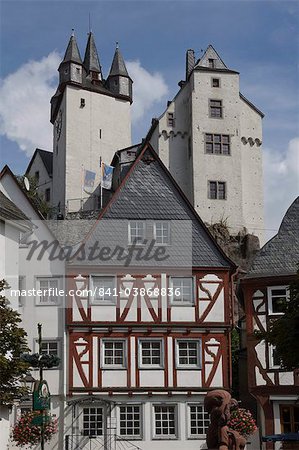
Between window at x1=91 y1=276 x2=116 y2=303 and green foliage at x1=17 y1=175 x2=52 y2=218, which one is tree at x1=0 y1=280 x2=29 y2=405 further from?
green foliage at x1=17 y1=175 x2=52 y2=218

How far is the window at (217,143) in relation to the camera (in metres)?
69.9

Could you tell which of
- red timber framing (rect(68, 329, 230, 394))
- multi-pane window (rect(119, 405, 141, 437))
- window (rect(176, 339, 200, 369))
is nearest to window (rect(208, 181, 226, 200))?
red timber framing (rect(68, 329, 230, 394))

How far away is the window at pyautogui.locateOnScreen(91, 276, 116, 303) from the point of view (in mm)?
35719

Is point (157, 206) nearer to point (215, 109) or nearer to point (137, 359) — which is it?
point (137, 359)

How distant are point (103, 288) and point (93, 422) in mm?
5549

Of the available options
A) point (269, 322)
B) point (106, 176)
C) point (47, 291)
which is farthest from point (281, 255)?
point (106, 176)

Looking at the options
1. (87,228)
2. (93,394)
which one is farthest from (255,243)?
(93,394)

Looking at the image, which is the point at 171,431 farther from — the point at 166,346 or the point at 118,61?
the point at 118,61

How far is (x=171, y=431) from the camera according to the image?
3447cm

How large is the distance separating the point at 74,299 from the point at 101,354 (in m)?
2.58

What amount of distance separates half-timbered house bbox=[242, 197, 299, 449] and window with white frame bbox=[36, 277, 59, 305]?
8096 mm

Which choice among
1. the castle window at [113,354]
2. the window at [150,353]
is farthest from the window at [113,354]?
the window at [150,353]

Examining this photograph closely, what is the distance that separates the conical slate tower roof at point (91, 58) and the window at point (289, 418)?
190ft

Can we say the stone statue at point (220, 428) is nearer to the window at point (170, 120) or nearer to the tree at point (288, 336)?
the tree at point (288, 336)
